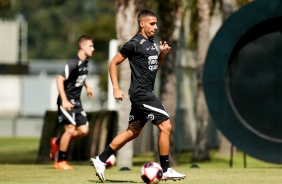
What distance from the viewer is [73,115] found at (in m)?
17.1

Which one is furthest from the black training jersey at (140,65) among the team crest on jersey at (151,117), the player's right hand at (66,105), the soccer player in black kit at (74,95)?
the soccer player in black kit at (74,95)

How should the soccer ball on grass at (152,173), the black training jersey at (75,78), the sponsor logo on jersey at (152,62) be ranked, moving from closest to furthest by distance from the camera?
the soccer ball on grass at (152,173) < the sponsor logo on jersey at (152,62) < the black training jersey at (75,78)

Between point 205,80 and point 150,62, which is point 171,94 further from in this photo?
point 150,62

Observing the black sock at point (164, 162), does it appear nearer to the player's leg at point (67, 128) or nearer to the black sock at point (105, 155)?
the black sock at point (105, 155)

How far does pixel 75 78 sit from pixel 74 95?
0.29 m

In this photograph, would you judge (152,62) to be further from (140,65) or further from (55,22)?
(55,22)

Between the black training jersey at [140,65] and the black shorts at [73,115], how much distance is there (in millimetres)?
4337

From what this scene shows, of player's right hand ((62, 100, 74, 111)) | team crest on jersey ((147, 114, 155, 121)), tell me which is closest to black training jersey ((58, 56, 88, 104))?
player's right hand ((62, 100, 74, 111))

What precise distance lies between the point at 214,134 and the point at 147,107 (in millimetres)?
21824

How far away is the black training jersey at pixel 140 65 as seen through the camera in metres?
12.8

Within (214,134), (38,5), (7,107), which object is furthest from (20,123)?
(38,5)

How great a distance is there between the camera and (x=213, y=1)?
2638 cm

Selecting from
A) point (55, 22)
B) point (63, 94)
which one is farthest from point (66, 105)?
point (55, 22)

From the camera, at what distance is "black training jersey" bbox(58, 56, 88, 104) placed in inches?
664
